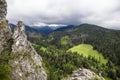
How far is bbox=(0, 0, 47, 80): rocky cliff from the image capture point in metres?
81.8

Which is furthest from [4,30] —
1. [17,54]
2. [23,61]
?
[23,61]

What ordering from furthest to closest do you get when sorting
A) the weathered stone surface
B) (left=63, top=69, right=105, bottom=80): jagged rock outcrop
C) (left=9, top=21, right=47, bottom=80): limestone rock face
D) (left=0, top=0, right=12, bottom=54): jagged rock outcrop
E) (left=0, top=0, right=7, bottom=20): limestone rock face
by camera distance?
(left=0, top=0, right=7, bottom=20): limestone rock face < (left=0, top=0, right=12, bottom=54): jagged rock outcrop < the weathered stone surface < (left=9, top=21, right=47, bottom=80): limestone rock face < (left=63, top=69, right=105, bottom=80): jagged rock outcrop

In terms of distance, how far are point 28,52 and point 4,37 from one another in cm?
1184

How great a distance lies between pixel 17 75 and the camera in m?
80.1

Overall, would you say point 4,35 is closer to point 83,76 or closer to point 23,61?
point 23,61

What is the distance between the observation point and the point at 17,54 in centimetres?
8581

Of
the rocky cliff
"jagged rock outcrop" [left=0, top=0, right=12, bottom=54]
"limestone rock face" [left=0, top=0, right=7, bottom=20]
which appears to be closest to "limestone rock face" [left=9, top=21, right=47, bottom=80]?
the rocky cliff

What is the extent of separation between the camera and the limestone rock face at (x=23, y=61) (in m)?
81.8

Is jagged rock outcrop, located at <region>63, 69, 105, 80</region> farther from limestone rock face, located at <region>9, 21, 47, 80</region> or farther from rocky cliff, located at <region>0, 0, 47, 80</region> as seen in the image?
rocky cliff, located at <region>0, 0, 47, 80</region>

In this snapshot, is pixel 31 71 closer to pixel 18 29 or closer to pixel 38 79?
pixel 38 79

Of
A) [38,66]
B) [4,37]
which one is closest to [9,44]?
[4,37]

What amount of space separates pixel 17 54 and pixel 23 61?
147 inches

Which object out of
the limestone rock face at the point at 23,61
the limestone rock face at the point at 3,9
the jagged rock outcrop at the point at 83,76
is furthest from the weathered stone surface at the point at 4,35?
the jagged rock outcrop at the point at 83,76

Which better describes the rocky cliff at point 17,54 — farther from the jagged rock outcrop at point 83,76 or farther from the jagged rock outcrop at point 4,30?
the jagged rock outcrop at point 83,76
